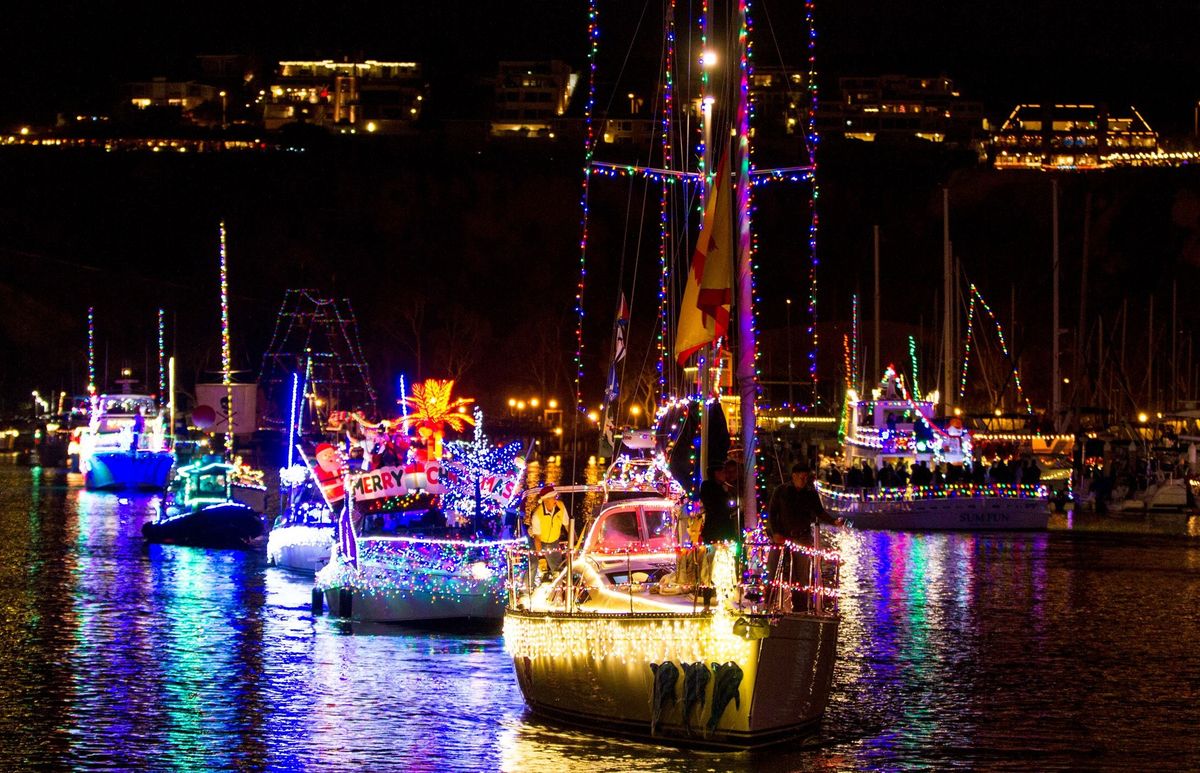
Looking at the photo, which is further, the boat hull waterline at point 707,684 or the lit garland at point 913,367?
the lit garland at point 913,367

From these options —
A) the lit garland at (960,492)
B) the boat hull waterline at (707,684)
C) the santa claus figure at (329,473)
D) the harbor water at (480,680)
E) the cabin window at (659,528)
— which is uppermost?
the santa claus figure at (329,473)

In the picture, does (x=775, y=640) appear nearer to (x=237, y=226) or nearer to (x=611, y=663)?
(x=611, y=663)

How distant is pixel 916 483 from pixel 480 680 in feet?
86.2

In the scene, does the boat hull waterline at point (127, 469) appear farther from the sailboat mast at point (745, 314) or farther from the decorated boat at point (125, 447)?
the sailboat mast at point (745, 314)

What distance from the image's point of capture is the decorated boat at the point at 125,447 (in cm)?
6141

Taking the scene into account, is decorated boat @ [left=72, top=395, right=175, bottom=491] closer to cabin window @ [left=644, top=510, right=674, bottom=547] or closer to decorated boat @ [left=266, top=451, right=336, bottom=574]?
decorated boat @ [left=266, top=451, right=336, bottom=574]

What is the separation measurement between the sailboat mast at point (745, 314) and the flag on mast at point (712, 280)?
0.76 ft

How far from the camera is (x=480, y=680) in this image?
19594mm

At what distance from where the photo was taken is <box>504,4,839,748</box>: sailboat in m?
14.6

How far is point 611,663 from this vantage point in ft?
50.7

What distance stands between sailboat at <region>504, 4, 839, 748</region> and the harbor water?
381 mm

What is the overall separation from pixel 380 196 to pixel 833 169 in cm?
4477

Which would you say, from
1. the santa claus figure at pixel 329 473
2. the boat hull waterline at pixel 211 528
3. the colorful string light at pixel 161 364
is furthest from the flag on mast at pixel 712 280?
the colorful string light at pixel 161 364

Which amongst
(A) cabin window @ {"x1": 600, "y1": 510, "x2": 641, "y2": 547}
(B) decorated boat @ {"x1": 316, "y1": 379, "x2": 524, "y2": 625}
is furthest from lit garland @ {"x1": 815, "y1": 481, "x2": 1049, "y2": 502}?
(A) cabin window @ {"x1": 600, "y1": 510, "x2": 641, "y2": 547}
